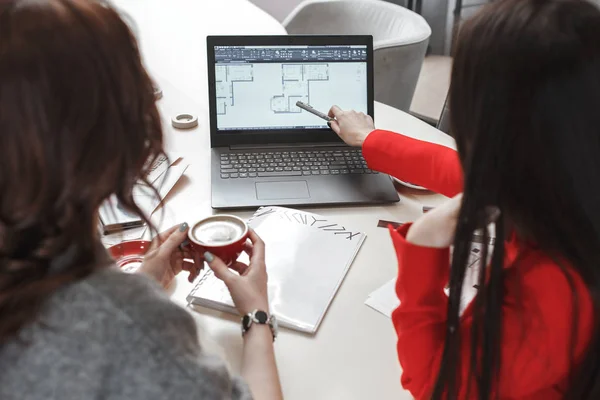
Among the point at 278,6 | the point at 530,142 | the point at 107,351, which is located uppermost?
the point at 530,142

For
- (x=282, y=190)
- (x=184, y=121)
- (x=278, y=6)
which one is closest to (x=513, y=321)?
(x=282, y=190)

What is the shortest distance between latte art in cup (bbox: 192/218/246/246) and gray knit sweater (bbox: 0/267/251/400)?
0.29 m

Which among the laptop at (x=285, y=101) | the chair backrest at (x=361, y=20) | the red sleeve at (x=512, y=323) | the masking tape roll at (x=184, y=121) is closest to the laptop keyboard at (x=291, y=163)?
the laptop at (x=285, y=101)

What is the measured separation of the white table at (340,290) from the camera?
0.77 meters

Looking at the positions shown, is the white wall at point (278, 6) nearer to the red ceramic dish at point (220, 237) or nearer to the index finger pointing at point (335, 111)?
the index finger pointing at point (335, 111)

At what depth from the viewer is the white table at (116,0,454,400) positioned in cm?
77

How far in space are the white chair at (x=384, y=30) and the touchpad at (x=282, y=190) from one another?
3.21 ft

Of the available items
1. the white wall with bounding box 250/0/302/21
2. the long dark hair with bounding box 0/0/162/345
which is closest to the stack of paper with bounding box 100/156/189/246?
the long dark hair with bounding box 0/0/162/345

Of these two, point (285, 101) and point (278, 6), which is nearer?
point (285, 101)

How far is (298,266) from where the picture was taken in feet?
3.15

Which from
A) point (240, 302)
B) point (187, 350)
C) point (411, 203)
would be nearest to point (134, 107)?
point (187, 350)

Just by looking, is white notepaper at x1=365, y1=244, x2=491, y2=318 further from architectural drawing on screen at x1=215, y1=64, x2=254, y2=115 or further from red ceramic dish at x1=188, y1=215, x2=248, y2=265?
architectural drawing on screen at x1=215, y1=64, x2=254, y2=115

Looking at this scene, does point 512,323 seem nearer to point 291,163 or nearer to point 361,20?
point 291,163

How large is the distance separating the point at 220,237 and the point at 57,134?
40 centimetres
